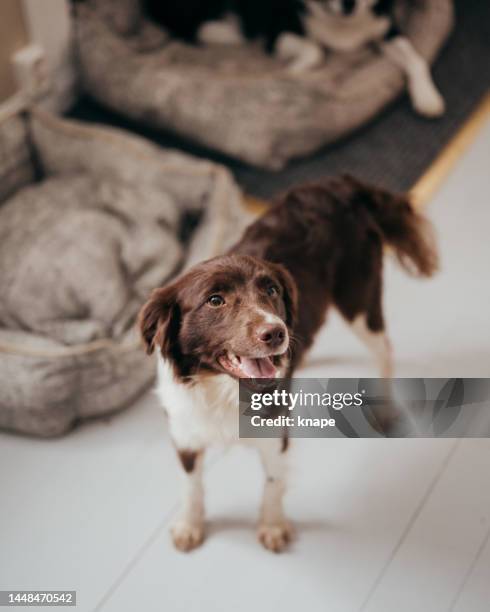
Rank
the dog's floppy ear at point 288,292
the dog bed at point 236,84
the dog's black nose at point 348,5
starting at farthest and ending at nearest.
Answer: the dog's black nose at point 348,5
the dog bed at point 236,84
the dog's floppy ear at point 288,292

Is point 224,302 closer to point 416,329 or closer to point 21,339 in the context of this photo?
point 21,339

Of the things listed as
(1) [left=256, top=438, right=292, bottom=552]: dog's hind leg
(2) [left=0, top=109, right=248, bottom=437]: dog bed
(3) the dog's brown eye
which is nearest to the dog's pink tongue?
(3) the dog's brown eye

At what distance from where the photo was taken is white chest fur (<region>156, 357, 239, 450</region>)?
57.5 inches

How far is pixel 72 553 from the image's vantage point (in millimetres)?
1787

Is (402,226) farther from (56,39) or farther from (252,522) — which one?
(56,39)

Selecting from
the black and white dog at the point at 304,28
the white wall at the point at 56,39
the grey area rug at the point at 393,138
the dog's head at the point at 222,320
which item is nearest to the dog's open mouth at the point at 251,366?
the dog's head at the point at 222,320

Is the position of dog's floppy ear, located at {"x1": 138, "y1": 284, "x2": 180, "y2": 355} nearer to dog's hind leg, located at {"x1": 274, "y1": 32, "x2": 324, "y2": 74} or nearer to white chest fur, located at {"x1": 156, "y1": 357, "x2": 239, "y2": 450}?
white chest fur, located at {"x1": 156, "y1": 357, "x2": 239, "y2": 450}

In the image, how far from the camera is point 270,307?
1.36 m

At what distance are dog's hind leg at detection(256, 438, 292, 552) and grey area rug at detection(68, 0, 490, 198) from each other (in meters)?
1.28

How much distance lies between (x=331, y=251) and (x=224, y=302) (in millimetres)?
450

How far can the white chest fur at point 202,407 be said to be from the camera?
1.46m

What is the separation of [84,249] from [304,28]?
1.44 m

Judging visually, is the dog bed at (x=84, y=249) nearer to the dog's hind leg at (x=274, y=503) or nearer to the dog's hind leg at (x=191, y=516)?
the dog's hind leg at (x=191, y=516)

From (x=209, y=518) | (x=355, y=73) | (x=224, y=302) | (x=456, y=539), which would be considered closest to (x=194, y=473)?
(x=209, y=518)
